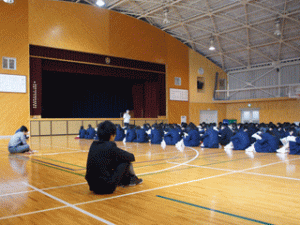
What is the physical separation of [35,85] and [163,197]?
18.7 metres

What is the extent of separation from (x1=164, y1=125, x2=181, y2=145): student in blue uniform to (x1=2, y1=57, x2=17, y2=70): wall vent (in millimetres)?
12715

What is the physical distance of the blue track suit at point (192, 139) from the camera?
12086 mm

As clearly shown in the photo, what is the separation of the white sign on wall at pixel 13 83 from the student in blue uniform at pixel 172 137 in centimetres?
1202

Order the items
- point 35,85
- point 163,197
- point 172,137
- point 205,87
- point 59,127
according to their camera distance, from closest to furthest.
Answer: point 163,197 → point 172,137 → point 35,85 → point 59,127 → point 205,87

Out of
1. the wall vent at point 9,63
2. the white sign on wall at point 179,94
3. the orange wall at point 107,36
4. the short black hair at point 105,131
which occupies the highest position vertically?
the orange wall at point 107,36

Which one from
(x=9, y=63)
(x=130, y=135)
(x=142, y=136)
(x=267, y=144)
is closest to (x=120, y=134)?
(x=130, y=135)

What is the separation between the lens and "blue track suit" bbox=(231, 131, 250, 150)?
10641 millimetres

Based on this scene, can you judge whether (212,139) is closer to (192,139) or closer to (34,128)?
(192,139)

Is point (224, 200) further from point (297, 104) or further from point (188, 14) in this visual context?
point (297, 104)

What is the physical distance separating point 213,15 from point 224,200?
22.1m

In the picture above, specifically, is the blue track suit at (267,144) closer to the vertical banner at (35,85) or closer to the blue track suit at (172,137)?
the blue track suit at (172,137)

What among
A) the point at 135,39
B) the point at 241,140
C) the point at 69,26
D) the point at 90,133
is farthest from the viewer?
the point at 135,39

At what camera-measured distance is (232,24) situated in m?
24.6

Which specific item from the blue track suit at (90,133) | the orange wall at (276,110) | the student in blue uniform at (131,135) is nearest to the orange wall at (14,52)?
the blue track suit at (90,133)
